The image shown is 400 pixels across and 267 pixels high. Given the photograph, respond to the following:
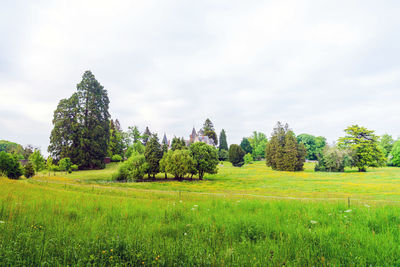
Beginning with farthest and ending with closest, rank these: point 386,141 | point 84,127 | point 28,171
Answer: point 386,141
point 84,127
point 28,171

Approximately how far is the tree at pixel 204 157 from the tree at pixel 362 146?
3298cm

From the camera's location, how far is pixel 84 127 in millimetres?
44406

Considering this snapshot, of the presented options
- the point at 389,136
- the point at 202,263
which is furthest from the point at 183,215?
the point at 389,136

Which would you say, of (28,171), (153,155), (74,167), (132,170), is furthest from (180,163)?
(74,167)

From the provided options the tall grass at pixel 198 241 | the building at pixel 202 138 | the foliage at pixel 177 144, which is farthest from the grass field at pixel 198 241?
the building at pixel 202 138

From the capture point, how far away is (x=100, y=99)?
48.9 m

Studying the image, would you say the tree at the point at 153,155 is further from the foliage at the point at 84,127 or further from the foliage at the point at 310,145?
the foliage at the point at 310,145

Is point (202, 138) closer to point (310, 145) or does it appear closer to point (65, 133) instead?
point (310, 145)

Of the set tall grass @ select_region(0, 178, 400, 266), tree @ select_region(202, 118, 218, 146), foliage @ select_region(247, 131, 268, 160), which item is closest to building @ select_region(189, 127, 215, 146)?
tree @ select_region(202, 118, 218, 146)

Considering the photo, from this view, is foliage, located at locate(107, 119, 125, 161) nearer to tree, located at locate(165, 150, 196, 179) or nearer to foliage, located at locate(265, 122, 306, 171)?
tree, located at locate(165, 150, 196, 179)

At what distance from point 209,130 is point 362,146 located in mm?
72786

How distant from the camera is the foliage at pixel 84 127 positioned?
4209 centimetres

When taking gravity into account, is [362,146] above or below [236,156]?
above

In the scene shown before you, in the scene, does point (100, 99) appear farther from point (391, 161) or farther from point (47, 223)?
point (391, 161)
